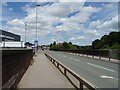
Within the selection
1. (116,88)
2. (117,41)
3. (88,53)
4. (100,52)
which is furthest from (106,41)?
(116,88)

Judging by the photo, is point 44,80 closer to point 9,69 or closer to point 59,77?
point 59,77

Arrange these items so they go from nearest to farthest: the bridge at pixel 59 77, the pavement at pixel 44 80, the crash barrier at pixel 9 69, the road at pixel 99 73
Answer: the crash barrier at pixel 9 69, the bridge at pixel 59 77, the pavement at pixel 44 80, the road at pixel 99 73

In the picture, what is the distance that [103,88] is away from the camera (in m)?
13.3

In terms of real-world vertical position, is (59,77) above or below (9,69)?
below

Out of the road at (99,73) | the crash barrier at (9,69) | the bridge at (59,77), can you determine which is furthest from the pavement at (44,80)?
the road at (99,73)

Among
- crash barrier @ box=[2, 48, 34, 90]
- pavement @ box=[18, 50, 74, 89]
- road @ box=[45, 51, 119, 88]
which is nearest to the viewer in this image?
crash barrier @ box=[2, 48, 34, 90]

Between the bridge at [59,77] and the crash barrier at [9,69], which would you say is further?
the bridge at [59,77]

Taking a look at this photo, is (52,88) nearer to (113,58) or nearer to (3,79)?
(3,79)

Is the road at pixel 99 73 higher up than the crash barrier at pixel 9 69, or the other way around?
the crash barrier at pixel 9 69

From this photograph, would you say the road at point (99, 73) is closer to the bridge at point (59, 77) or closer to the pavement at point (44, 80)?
the bridge at point (59, 77)

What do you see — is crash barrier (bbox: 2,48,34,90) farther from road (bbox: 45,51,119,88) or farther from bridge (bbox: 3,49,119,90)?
road (bbox: 45,51,119,88)

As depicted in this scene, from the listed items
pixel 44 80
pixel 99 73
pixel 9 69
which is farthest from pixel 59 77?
pixel 9 69

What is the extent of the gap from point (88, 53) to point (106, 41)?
227 ft

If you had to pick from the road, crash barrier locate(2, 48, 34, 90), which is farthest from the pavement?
the road
